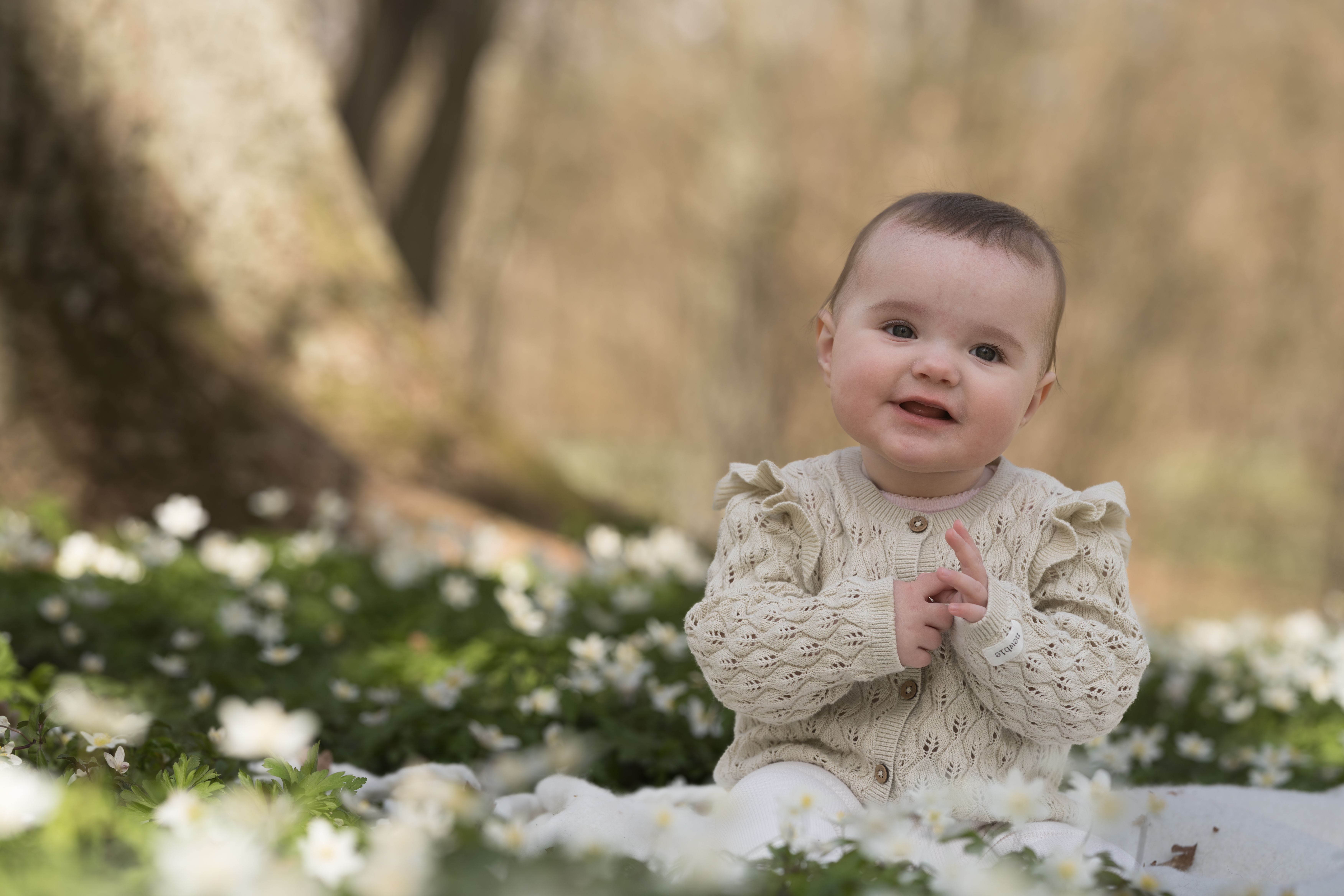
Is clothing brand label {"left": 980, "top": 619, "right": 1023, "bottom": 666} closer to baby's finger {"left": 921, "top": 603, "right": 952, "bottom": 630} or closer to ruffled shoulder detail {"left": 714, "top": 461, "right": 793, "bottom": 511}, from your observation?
→ baby's finger {"left": 921, "top": 603, "right": 952, "bottom": 630}

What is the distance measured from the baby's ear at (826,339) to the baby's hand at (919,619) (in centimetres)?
43

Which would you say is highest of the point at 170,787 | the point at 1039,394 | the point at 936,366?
the point at 1039,394

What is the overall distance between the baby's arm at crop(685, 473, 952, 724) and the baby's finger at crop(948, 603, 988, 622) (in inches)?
2.4

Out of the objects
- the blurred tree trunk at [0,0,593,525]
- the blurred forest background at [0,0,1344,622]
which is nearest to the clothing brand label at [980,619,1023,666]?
the blurred forest background at [0,0,1344,622]

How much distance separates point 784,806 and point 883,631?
338 millimetres

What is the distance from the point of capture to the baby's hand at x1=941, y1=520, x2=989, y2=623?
189 centimetres

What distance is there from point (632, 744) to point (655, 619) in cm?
97

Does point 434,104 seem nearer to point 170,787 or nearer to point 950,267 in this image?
point 950,267

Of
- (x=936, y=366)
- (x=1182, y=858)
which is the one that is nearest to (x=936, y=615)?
(x=936, y=366)

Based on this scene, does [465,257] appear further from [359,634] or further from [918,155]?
[359,634]

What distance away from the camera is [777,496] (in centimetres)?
217

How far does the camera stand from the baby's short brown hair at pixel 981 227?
→ 2.05m

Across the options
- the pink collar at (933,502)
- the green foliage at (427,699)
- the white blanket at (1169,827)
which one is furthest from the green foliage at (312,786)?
the pink collar at (933,502)

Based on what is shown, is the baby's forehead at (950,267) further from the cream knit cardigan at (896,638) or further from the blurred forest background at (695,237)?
the blurred forest background at (695,237)
